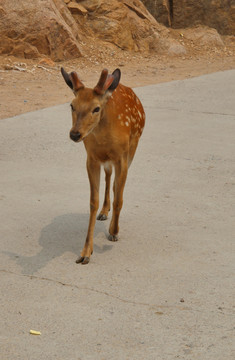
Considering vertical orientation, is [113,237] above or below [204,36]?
above

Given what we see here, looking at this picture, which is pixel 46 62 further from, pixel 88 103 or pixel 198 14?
pixel 88 103

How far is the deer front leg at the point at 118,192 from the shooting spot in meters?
5.23

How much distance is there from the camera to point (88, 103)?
4738 mm

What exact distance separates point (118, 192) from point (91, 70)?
9.57 m

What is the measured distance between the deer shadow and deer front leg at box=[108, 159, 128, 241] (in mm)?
136

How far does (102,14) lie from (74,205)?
1229 cm

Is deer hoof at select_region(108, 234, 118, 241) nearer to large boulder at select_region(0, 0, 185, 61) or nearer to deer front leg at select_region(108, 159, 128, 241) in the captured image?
deer front leg at select_region(108, 159, 128, 241)

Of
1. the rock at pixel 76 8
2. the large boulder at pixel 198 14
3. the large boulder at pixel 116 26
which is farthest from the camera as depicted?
the large boulder at pixel 198 14

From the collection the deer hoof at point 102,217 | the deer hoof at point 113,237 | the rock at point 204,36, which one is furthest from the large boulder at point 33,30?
the deer hoof at point 113,237

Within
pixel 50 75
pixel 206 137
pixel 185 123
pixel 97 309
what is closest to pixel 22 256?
pixel 97 309

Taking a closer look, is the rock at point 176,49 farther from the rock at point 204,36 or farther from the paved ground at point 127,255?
the paved ground at point 127,255

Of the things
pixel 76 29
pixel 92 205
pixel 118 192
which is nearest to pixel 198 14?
pixel 76 29

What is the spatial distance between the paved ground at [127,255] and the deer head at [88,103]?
3.85ft

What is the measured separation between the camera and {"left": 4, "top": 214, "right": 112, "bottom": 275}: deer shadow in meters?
5.02
